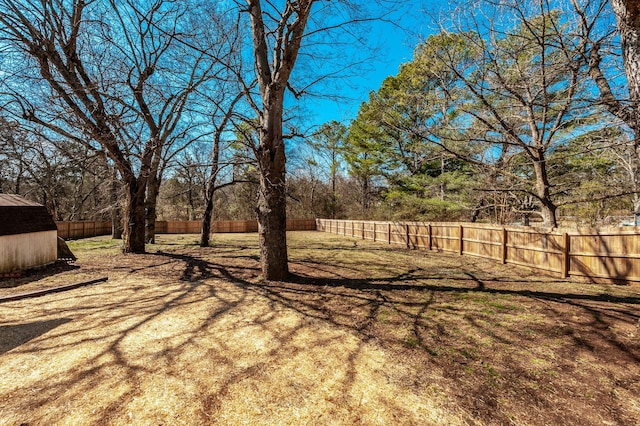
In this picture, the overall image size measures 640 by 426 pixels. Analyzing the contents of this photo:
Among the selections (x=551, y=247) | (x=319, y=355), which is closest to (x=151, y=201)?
(x=319, y=355)

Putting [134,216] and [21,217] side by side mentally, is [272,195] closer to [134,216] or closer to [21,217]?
[21,217]

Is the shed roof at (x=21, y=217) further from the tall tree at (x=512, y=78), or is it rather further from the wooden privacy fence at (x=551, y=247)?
the wooden privacy fence at (x=551, y=247)

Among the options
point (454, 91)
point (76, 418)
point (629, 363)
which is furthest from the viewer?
point (454, 91)

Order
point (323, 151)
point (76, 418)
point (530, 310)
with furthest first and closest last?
point (323, 151) → point (530, 310) → point (76, 418)

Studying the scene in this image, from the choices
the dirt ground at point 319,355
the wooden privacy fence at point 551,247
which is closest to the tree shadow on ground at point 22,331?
the dirt ground at point 319,355

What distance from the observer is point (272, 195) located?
18.4ft

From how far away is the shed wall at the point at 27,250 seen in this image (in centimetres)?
606

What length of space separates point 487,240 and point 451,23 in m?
6.69

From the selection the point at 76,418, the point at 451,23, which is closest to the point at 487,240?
the point at 451,23

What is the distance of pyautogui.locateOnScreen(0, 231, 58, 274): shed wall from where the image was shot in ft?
19.9

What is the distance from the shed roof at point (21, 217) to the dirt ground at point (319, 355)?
5.39 feet

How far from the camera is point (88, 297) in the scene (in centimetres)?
470

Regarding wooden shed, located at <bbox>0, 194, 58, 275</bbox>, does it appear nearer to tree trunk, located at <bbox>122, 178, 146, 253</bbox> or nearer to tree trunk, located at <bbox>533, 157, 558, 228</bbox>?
tree trunk, located at <bbox>122, 178, 146, 253</bbox>

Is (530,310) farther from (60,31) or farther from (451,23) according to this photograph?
(60,31)
